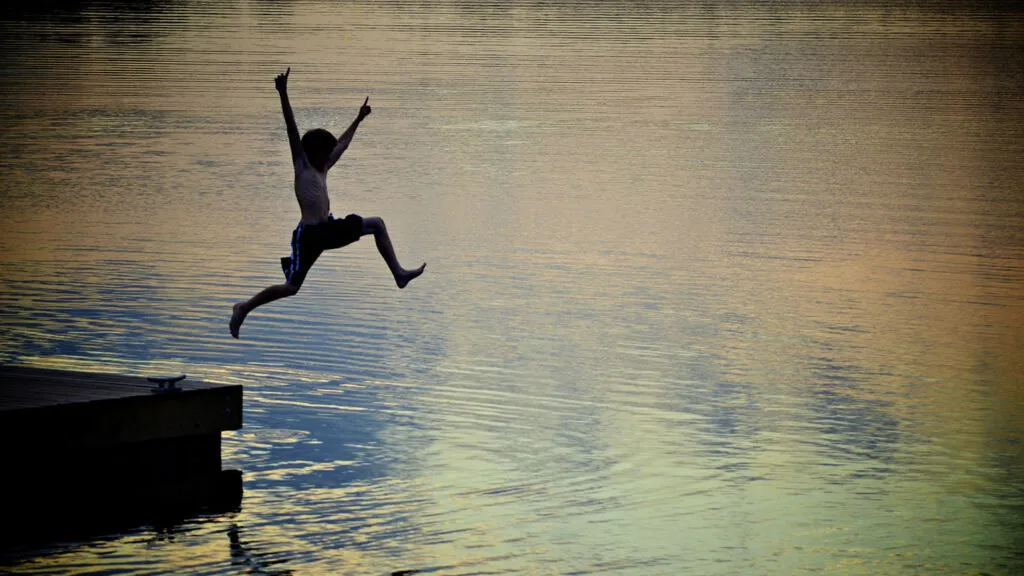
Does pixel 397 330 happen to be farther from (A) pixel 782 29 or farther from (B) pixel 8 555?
(A) pixel 782 29

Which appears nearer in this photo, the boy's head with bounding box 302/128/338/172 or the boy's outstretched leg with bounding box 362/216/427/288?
the boy's head with bounding box 302/128/338/172

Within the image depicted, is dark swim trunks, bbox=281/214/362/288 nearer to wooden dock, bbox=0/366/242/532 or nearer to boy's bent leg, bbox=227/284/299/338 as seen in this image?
boy's bent leg, bbox=227/284/299/338

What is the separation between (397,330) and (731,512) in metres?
5.46

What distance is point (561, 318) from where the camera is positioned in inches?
619

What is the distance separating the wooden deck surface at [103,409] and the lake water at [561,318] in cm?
56

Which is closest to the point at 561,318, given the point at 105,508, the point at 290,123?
the point at 290,123

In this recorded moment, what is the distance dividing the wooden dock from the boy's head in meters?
1.44

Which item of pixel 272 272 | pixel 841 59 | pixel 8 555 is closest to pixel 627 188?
pixel 272 272

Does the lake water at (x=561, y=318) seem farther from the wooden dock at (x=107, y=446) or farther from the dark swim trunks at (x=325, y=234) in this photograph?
the dark swim trunks at (x=325, y=234)

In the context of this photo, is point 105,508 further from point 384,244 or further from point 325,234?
point 384,244

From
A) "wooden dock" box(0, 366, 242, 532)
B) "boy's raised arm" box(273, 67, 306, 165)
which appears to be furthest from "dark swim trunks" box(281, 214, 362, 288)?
"wooden dock" box(0, 366, 242, 532)

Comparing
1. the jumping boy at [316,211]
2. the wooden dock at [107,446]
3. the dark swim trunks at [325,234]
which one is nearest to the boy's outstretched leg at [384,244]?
the jumping boy at [316,211]

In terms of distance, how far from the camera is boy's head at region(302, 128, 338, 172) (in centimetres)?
1069

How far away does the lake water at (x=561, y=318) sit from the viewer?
10.1m
